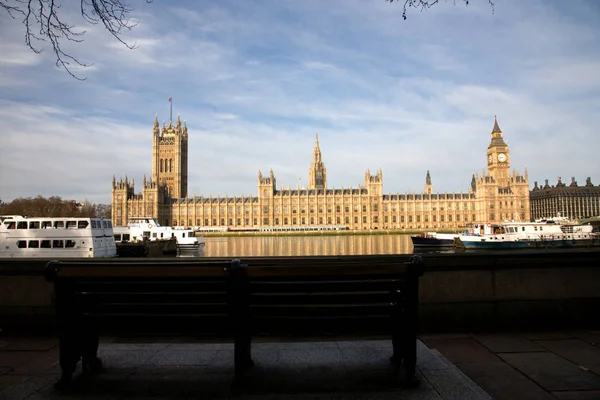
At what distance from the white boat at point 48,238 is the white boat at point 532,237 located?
1163 inches

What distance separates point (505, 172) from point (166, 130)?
3275 inches

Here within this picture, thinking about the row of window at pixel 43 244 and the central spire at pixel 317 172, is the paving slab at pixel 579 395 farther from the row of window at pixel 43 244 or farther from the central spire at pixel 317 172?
the central spire at pixel 317 172

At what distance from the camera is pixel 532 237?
37375mm

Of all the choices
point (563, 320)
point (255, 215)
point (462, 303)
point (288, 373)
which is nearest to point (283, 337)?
point (288, 373)

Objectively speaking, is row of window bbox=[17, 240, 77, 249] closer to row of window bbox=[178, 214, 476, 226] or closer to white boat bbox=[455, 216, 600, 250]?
white boat bbox=[455, 216, 600, 250]

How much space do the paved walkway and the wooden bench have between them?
0.57ft

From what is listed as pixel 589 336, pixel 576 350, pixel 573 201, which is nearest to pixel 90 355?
pixel 576 350

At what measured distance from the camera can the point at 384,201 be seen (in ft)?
336

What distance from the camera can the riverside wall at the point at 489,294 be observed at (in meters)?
4.77

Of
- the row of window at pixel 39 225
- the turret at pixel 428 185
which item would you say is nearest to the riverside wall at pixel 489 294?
the row of window at pixel 39 225

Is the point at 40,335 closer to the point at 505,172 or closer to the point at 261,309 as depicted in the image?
the point at 261,309

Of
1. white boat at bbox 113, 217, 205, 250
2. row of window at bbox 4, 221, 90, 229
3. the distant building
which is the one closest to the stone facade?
the distant building

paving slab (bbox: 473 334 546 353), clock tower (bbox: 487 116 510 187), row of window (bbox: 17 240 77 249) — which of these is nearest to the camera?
paving slab (bbox: 473 334 546 353)

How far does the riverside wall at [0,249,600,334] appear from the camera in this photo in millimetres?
4766
